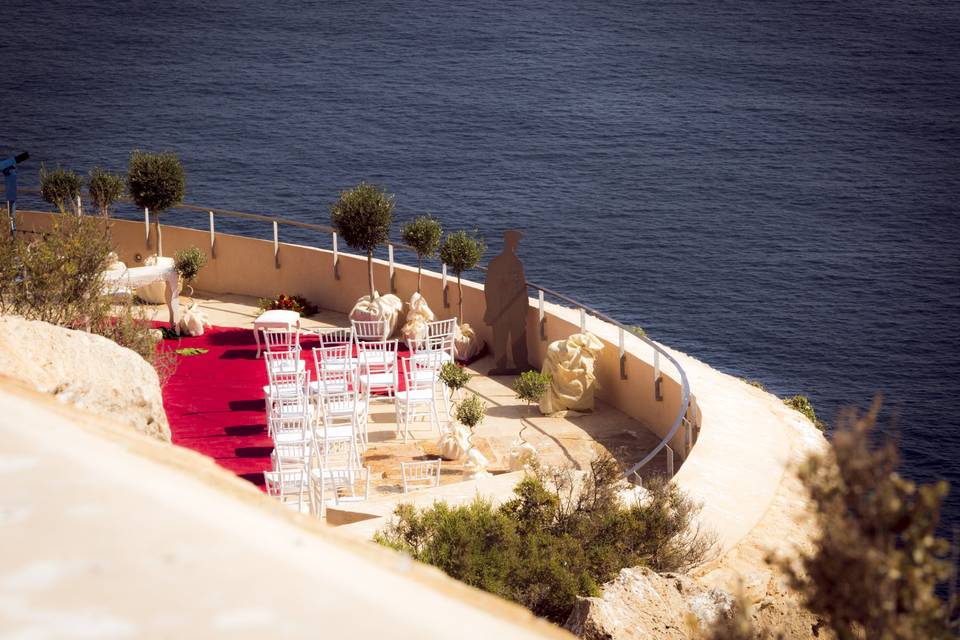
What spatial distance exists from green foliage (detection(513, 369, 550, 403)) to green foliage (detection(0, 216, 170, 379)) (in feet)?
15.2

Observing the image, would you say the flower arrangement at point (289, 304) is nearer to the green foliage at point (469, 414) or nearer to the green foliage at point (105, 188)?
the green foliage at point (105, 188)

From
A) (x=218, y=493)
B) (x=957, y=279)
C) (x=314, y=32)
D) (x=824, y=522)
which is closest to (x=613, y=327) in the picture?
(x=824, y=522)

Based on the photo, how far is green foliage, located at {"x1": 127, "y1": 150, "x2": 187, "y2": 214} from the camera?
62.4ft

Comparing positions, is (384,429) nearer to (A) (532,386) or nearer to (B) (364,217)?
(A) (532,386)

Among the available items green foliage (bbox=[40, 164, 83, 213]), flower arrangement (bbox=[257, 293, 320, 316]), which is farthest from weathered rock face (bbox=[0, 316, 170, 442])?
green foliage (bbox=[40, 164, 83, 213])

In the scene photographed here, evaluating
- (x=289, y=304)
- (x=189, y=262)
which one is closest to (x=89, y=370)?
(x=289, y=304)

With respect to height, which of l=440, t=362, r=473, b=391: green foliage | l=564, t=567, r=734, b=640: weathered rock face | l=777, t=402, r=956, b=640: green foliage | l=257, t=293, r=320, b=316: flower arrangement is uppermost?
l=777, t=402, r=956, b=640: green foliage

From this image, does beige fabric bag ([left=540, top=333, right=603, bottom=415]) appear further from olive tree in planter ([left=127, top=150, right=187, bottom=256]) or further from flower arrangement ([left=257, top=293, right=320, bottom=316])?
olive tree in planter ([left=127, top=150, right=187, bottom=256])

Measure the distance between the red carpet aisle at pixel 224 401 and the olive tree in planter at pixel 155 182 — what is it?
277cm

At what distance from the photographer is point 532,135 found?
53.0 m

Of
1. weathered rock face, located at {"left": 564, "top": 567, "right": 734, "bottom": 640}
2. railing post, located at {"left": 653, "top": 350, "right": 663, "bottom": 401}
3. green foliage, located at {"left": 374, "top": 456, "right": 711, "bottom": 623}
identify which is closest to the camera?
weathered rock face, located at {"left": 564, "top": 567, "right": 734, "bottom": 640}

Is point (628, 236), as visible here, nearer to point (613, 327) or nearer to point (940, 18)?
point (613, 327)

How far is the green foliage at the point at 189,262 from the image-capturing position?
18.1 meters

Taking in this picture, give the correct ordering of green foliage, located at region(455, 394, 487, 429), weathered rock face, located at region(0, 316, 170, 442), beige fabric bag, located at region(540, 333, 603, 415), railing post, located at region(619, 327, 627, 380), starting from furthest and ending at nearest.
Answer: railing post, located at region(619, 327, 627, 380)
beige fabric bag, located at region(540, 333, 603, 415)
green foliage, located at region(455, 394, 487, 429)
weathered rock face, located at region(0, 316, 170, 442)
